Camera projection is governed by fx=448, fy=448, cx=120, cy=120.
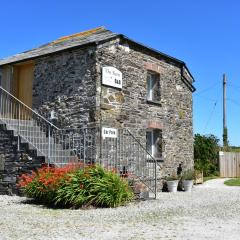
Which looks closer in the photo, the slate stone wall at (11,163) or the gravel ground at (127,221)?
the gravel ground at (127,221)

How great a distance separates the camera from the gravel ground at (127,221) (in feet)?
25.4

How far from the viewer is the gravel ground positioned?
25.4ft

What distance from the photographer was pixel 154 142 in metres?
17.8

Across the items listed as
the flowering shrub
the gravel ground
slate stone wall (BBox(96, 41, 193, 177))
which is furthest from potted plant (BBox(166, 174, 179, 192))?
the flowering shrub

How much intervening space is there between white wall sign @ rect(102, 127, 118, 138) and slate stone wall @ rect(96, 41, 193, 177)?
0.22 metres

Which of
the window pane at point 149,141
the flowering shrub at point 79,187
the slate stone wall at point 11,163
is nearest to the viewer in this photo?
the flowering shrub at point 79,187

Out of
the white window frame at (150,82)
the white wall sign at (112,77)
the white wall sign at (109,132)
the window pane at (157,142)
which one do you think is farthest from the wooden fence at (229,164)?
the white wall sign at (109,132)

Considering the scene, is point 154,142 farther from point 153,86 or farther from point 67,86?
point 67,86

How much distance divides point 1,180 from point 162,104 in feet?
22.9

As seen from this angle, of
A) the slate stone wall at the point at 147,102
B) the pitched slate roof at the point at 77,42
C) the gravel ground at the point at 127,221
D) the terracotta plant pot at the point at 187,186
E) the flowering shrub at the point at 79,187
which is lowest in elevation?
the gravel ground at the point at 127,221

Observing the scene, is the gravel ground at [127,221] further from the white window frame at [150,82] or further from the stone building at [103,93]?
the white window frame at [150,82]

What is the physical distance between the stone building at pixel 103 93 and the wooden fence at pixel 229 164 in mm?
9246

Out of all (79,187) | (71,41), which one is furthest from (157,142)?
(79,187)

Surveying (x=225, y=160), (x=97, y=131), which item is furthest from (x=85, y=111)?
(x=225, y=160)
